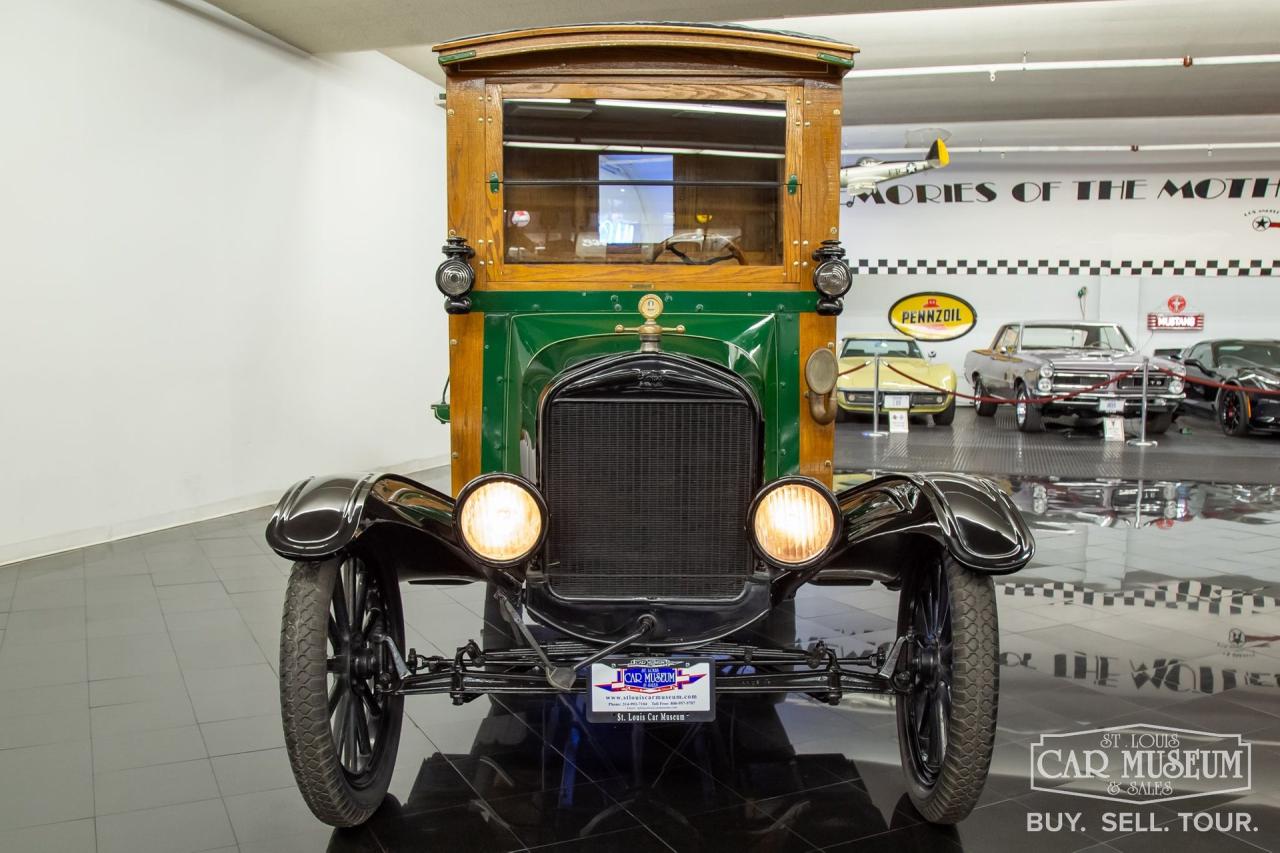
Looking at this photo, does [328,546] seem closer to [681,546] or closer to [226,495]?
[681,546]

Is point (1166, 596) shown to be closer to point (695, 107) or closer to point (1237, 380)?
point (695, 107)

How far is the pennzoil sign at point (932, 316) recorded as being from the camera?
13945 millimetres

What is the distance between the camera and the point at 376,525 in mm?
2494

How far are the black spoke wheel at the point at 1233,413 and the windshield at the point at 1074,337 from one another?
114 cm

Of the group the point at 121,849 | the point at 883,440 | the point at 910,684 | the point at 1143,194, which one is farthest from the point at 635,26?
the point at 1143,194

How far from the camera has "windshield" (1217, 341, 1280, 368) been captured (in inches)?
440

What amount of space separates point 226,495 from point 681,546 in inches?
189

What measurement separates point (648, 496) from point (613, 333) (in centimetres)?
72

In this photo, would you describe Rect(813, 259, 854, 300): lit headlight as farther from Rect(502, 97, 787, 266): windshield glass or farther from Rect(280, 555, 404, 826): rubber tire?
Rect(280, 555, 404, 826): rubber tire

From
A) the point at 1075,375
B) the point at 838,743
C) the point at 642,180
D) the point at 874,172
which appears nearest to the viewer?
the point at 838,743

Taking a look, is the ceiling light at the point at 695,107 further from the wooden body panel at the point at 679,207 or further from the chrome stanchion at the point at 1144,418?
the chrome stanchion at the point at 1144,418

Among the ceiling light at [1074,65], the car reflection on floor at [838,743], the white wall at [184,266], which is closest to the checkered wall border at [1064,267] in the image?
the ceiling light at [1074,65]

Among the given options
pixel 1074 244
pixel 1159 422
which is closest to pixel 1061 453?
pixel 1159 422

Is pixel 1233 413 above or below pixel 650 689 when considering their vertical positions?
above
